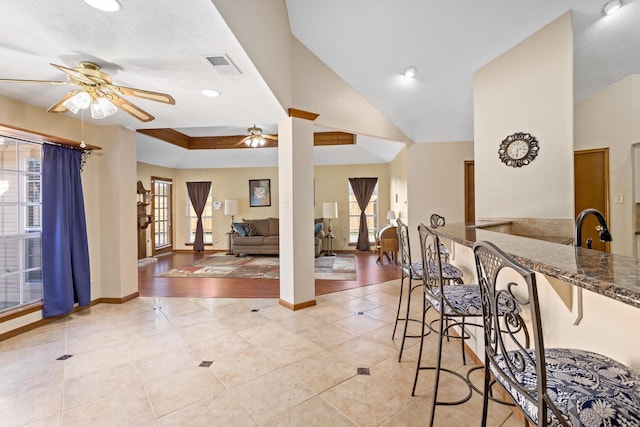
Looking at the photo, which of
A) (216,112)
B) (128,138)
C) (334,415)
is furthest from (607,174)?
(128,138)

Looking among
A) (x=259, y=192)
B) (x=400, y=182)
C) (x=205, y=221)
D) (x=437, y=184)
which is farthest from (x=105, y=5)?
(x=205, y=221)

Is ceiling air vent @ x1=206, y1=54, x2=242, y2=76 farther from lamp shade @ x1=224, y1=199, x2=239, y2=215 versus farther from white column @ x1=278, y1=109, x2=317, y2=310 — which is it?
lamp shade @ x1=224, y1=199, x2=239, y2=215

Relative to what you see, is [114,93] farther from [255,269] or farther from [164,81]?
[255,269]

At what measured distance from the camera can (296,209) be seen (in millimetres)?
3590

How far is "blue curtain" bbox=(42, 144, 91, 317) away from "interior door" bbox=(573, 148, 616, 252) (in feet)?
23.0

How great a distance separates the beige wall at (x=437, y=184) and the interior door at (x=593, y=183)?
68.8 inches

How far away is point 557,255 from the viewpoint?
1.14 metres

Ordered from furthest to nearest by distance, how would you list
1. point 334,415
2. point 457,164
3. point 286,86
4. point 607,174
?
1. point 457,164
2. point 607,174
3. point 286,86
4. point 334,415

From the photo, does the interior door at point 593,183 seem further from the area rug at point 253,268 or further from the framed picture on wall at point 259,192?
the framed picture on wall at point 259,192

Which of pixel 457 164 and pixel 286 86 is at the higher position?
pixel 286 86

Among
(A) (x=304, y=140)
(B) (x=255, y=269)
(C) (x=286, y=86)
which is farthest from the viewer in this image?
(B) (x=255, y=269)

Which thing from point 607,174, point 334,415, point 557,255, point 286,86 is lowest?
point 334,415

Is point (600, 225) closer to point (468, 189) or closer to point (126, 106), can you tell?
point (126, 106)

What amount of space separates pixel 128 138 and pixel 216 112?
5.18 ft
